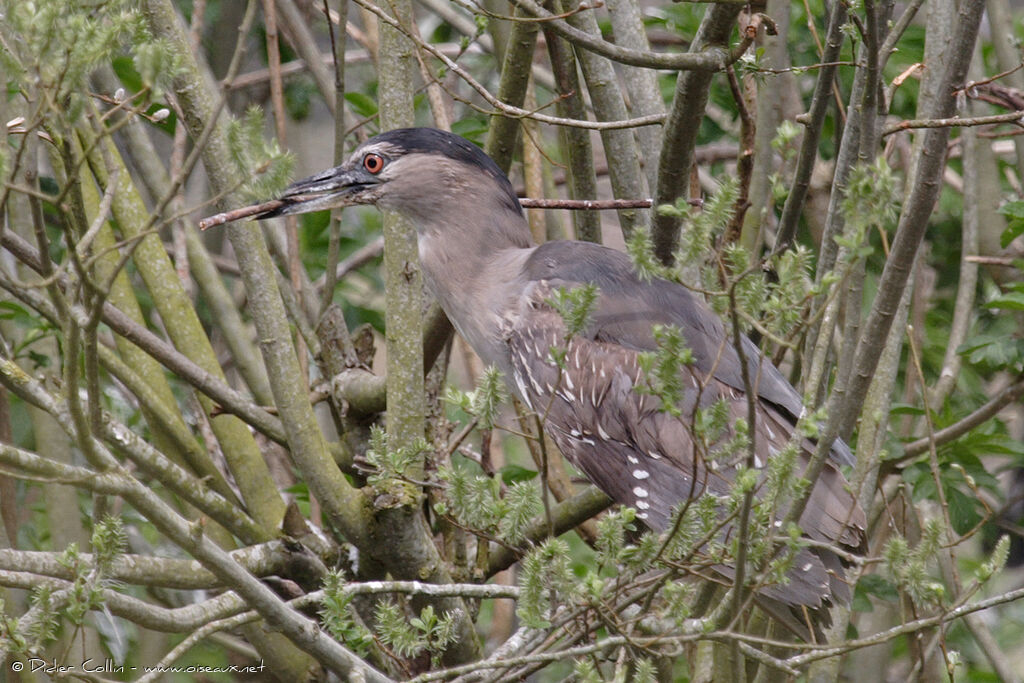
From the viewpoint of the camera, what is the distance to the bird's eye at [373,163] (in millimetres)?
2848

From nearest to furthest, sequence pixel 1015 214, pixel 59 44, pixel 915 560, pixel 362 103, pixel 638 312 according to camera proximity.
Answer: pixel 59 44
pixel 915 560
pixel 1015 214
pixel 638 312
pixel 362 103

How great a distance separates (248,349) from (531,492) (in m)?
1.65

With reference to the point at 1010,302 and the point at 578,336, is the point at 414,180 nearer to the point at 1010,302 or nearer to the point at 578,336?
the point at 578,336

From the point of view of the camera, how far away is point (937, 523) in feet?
5.32

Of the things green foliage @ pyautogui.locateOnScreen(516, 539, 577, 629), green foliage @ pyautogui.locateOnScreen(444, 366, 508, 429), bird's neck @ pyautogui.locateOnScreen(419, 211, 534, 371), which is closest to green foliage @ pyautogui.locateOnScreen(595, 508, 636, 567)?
green foliage @ pyautogui.locateOnScreen(516, 539, 577, 629)

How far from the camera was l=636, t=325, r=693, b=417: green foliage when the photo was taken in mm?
1368

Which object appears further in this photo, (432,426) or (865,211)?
(432,426)

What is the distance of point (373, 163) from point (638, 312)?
78cm

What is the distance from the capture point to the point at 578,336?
2.71 metres

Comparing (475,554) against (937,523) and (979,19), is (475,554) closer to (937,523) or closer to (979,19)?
(937,523)

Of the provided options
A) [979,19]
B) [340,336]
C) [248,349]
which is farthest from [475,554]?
[979,19]

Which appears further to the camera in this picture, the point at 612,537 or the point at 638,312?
the point at 638,312

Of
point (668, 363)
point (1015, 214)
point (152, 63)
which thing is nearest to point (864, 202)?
point (668, 363)

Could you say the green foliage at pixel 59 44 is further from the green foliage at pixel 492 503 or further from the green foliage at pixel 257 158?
the green foliage at pixel 492 503
